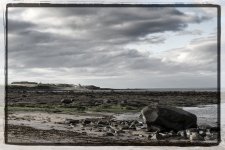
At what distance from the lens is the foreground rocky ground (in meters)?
6.64

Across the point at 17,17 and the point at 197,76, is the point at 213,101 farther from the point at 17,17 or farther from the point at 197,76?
the point at 17,17

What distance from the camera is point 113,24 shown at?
21.8 feet

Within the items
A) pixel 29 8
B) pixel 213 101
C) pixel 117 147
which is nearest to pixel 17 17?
pixel 29 8

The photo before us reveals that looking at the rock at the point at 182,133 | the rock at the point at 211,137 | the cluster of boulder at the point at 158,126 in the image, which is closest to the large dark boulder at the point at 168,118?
the cluster of boulder at the point at 158,126

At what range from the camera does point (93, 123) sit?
23.3 ft

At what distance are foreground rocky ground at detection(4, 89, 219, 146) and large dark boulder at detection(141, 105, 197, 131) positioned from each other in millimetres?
157

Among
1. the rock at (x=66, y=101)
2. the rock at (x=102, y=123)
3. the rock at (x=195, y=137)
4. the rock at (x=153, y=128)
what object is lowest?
the rock at (x=195, y=137)

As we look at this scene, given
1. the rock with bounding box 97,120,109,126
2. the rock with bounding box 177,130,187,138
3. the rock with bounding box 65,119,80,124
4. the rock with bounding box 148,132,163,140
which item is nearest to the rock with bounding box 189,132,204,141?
the rock with bounding box 177,130,187,138

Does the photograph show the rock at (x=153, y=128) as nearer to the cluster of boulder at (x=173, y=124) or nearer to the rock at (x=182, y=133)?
the cluster of boulder at (x=173, y=124)

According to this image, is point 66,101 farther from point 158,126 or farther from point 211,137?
point 211,137

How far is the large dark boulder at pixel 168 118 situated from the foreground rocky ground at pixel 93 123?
0.16 meters

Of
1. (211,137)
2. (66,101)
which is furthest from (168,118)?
(66,101)

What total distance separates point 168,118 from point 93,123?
1.33 meters

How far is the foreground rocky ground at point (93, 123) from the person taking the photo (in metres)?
6.64
